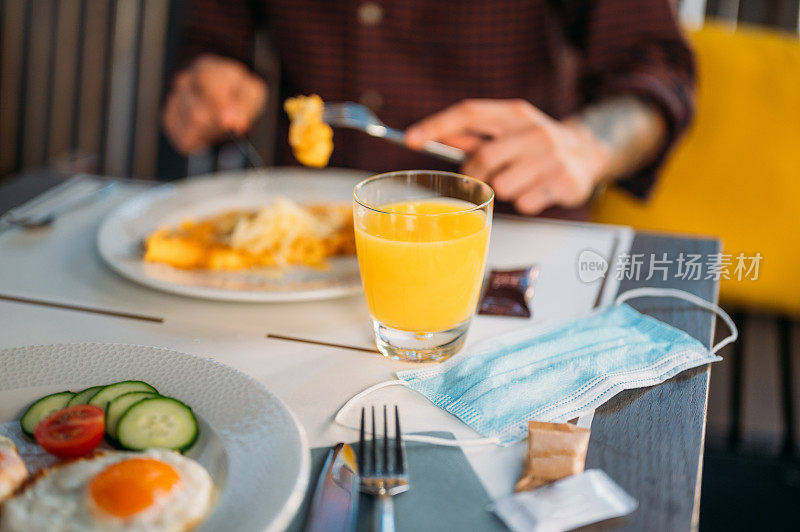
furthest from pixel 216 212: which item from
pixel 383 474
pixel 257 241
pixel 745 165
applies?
pixel 745 165

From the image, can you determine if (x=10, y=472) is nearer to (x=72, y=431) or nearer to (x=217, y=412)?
(x=72, y=431)

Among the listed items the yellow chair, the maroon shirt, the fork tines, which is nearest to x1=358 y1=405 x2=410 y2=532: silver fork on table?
the fork tines

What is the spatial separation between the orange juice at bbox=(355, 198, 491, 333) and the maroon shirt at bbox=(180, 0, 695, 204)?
896 mm

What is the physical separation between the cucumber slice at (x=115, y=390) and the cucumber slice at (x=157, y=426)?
39 millimetres

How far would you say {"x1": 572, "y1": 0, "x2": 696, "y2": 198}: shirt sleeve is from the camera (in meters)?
1.58

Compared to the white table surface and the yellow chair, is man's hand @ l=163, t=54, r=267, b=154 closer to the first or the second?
the white table surface

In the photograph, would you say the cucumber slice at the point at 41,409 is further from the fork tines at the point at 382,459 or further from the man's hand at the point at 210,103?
the man's hand at the point at 210,103

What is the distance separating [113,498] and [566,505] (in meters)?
0.34

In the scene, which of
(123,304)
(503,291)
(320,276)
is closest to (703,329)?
(503,291)

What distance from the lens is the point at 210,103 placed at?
1701 mm

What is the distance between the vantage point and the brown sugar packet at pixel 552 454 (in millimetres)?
660

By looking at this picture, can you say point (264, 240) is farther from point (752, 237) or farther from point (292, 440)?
point (752, 237)

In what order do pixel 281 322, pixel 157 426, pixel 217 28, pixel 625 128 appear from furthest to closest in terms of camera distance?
pixel 217 28 → pixel 625 128 → pixel 281 322 → pixel 157 426

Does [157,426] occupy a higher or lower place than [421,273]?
lower
